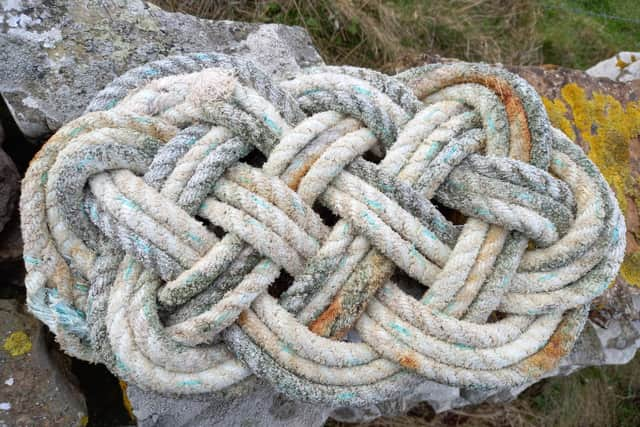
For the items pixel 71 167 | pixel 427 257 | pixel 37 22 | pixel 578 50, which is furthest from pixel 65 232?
pixel 578 50

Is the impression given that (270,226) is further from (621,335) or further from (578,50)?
(578,50)

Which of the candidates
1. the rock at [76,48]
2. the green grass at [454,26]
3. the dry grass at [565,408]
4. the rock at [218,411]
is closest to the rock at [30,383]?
the rock at [218,411]

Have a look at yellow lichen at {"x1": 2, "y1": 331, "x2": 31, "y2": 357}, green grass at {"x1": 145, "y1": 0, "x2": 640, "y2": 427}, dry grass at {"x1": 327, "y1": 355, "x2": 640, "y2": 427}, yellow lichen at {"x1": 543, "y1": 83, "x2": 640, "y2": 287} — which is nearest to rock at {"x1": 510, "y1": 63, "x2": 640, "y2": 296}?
yellow lichen at {"x1": 543, "y1": 83, "x2": 640, "y2": 287}

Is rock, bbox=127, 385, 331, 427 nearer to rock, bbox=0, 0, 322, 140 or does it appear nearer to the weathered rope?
the weathered rope

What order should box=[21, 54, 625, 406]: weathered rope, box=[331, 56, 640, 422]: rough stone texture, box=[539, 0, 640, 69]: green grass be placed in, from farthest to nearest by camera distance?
box=[539, 0, 640, 69]: green grass → box=[331, 56, 640, 422]: rough stone texture → box=[21, 54, 625, 406]: weathered rope

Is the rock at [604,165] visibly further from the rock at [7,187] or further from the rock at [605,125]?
the rock at [7,187]

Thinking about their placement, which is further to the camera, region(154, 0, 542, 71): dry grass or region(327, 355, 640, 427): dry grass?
region(154, 0, 542, 71): dry grass

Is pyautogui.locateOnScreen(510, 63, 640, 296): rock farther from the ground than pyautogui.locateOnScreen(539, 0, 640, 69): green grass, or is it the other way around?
pyautogui.locateOnScreen(539, 0, 640, 69): green grass

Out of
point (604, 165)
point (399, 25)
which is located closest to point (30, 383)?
point (604, 165)
